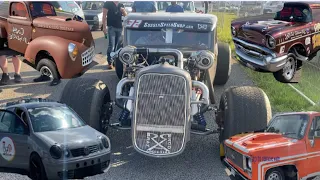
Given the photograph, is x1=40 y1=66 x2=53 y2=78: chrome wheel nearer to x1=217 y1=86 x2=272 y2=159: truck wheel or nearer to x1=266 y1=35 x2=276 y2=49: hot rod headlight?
x1=217 y1=86 x2=272 y2=159: truck wheel

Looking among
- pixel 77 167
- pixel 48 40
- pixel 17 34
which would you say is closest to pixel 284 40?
pixel 77 167

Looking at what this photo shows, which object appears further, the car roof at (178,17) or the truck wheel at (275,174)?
the car roof at (178,17)

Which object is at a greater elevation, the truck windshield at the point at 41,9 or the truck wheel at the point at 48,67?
the truck windshield at the point at 41,9

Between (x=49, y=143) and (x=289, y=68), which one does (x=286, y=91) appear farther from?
(x=49, y=143)

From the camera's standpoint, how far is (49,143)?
6.04 meters

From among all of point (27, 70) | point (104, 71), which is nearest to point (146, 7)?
point (104, 71)

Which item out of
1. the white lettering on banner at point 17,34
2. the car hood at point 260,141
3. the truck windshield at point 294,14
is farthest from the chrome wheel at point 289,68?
the white lettering on banner at point 17,34

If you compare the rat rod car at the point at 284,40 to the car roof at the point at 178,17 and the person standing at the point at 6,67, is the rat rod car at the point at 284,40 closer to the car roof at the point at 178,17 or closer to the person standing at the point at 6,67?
the car roof at the point at 178,17

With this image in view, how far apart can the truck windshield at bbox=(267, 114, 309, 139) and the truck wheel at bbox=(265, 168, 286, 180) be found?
52cm

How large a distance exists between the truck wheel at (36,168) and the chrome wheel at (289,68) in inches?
149

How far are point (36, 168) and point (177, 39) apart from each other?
3.89 metres

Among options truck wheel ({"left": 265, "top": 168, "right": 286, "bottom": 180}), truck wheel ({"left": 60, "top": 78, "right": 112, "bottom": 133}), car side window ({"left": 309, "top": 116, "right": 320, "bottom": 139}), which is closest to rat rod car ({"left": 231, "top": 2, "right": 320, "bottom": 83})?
car side window ({"left": 309, "top": 116, "right": 320, "bottom": 139})

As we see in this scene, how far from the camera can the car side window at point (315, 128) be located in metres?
6.40

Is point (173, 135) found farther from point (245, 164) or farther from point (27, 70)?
point (27, 70)
